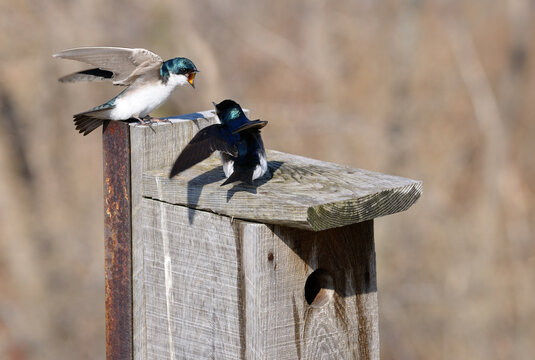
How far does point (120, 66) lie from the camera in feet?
7.34

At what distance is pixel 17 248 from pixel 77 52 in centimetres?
343

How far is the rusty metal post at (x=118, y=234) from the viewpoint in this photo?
6.73 feet

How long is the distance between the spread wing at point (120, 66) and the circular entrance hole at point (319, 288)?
28.4 inches

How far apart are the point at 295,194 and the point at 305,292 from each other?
1.28ft

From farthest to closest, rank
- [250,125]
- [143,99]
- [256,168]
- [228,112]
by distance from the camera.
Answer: [143,99] < [228,112] < [256,168] < [250,125]

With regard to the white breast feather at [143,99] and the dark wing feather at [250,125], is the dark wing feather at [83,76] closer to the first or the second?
the white breast feather at [143,99]

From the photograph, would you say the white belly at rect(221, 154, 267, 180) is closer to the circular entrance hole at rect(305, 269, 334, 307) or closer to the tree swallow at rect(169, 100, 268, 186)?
the tree swallow at rect(169, 100, 268, 186)

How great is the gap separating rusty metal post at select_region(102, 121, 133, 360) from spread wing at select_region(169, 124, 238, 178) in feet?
0.85

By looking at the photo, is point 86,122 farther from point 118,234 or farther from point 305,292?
point 305,292

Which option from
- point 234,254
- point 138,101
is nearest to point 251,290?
point 234,254

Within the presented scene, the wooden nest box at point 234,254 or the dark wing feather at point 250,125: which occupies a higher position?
the dark wing feather at point 250,125

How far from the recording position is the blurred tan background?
15.6 feet

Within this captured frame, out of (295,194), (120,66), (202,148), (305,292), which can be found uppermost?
(120,66)

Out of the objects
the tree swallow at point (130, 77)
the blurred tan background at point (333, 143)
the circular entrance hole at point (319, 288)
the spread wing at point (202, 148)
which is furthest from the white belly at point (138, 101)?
the blurred tan background at point (333, 143)
